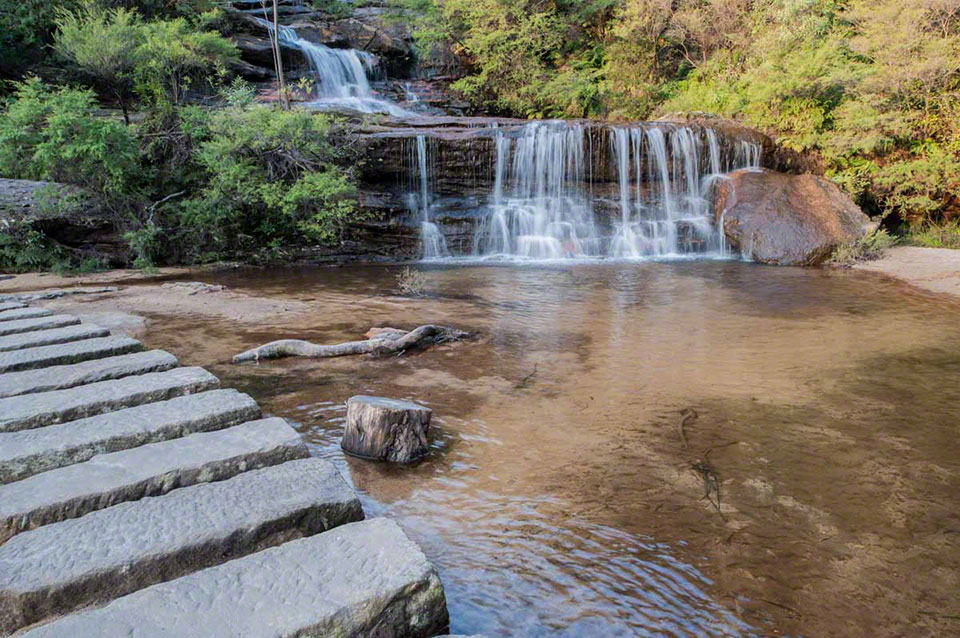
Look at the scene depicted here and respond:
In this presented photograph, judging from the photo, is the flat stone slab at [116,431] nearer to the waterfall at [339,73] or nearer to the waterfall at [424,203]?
the waterfall at [424,203]

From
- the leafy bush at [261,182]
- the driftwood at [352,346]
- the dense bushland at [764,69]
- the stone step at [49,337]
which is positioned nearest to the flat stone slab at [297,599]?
the stone step at [49,337]

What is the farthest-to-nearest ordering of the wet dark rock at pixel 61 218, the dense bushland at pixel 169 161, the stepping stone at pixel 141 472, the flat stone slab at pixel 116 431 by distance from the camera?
the wet dark rock at pixel 61 218
the dense bushland at pixel 169 161
the flat stone slab at pixel 116 431
the stepping stone at pixel 141 472

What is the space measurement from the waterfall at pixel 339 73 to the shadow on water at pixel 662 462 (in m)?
13.3

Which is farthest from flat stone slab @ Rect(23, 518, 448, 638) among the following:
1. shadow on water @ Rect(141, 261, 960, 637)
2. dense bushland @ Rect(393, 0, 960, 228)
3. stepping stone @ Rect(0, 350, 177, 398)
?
dense bushland @ Rect(393, 0, 960, 228)

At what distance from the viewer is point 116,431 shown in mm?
2062

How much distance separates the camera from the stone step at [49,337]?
3.05m

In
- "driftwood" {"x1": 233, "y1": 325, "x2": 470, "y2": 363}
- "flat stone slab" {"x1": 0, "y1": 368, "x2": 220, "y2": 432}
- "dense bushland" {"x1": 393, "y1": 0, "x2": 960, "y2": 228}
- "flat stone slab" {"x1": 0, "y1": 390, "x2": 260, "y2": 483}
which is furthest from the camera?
"dense bushland" {"x1": 393, "y1": 0, "x2": 960, "y2": 228}

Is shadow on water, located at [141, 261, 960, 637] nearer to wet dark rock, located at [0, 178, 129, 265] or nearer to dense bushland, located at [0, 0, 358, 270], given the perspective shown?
dense bushland, located at [0, 0, 358, 270]

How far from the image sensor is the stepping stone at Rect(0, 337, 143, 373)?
109 inches

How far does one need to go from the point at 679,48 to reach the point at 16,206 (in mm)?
20208

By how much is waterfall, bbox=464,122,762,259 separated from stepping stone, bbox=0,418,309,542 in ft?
40.8

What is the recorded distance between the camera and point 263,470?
6.32ft

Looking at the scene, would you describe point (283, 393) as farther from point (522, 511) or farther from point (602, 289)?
point (602, 289)

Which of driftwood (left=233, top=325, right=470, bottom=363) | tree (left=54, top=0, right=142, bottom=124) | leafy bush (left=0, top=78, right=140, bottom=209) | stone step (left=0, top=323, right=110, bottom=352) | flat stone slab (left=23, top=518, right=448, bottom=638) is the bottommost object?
driftwood (left=233, top=325, right=470, bottom=363)
